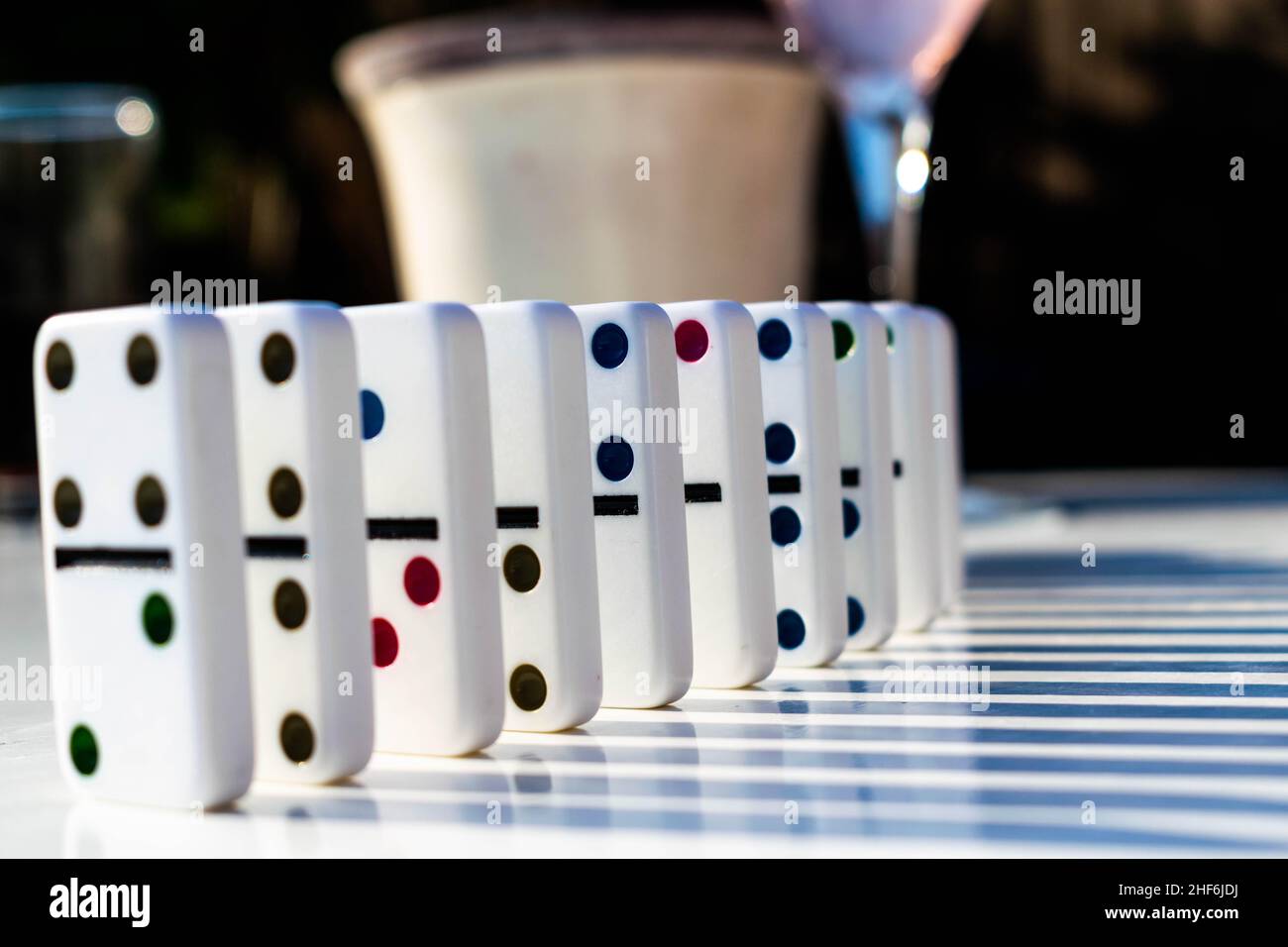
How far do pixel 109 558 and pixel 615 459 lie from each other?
348 millimetres

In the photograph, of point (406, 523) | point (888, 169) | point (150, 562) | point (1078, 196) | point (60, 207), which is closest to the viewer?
point (150, 562)

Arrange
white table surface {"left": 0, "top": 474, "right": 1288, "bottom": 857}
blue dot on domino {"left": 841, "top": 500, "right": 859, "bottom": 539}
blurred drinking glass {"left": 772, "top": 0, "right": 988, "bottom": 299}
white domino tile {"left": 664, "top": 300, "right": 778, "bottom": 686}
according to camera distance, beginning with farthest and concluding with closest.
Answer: blurred drinking glass {"left": 772, "top": 0, "right": 988, "bottom": 299}
blue dot on domino {"left": 841, "top": 500, "right": 859, "bottom": 539}
white domino tile {"left": 664, "top": 300, "right": 778, "bottom": 686}
white table surface {"left": 0, "top": 474, "right": 1288, "bottom": 857}

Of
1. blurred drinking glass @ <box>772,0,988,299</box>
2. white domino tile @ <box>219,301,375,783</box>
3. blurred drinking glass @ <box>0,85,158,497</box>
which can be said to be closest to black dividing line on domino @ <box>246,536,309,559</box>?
white domino tile @ <box>219,301,375,783</box>

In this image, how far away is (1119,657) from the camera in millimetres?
1163

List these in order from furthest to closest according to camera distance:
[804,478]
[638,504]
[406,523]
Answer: [804,478], [638,504], [406,523]

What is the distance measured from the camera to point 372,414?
897 millimetres

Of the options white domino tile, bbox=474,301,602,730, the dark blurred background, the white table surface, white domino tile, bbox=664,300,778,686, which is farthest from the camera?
the dark blurred background

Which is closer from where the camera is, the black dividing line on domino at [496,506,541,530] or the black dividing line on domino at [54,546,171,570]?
the black dividing line on domino at [54,546,171,570]

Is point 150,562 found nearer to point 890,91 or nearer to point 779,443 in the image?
point 779,443

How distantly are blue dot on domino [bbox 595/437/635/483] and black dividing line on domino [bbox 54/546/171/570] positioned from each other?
0.33 meters

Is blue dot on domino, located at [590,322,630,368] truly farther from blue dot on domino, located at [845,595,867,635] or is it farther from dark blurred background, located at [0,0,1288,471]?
dark blurred background, located at [0,0,1288,471]

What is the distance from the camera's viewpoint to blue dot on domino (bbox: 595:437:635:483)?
3.28 feet

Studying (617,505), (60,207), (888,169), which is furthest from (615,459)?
(60,207)

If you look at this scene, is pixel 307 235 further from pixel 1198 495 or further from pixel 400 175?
pixel 1198 495
